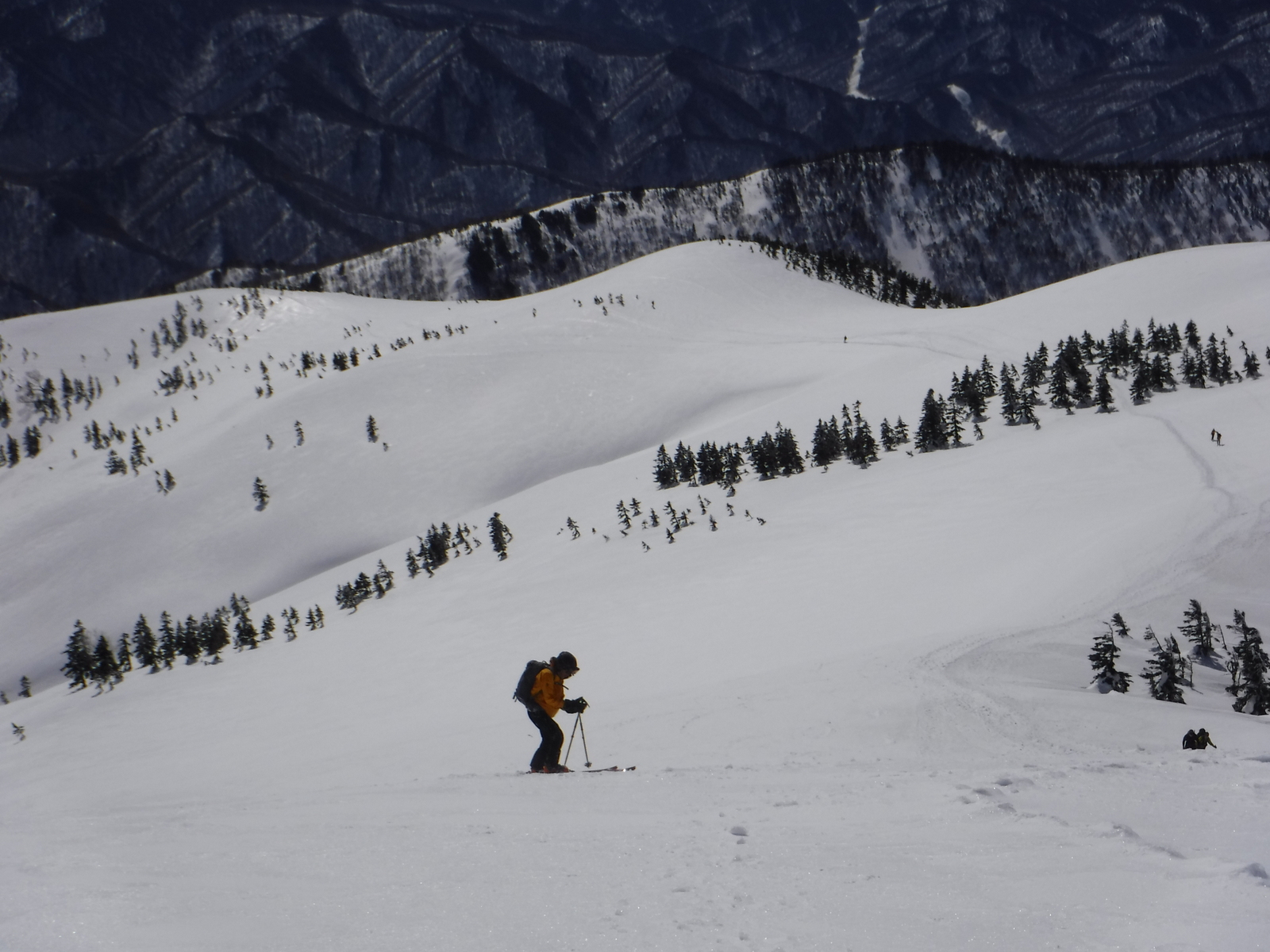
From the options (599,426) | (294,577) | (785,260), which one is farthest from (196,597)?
(785,260)

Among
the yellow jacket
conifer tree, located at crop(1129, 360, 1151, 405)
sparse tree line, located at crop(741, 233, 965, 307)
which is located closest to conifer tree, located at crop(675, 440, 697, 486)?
conifer tree, located at crop(1129, 360, 1151, 405)

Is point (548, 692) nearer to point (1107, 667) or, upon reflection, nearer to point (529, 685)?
point (529, 685)

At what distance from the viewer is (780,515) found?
93.6 feet

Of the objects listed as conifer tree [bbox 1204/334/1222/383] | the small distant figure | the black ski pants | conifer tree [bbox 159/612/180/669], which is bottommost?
the small distant figure

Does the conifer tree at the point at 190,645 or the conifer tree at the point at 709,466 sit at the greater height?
the conifer tree at the point at 709,466

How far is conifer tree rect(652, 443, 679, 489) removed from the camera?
3719 centimetres

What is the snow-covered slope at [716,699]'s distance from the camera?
19.7ft

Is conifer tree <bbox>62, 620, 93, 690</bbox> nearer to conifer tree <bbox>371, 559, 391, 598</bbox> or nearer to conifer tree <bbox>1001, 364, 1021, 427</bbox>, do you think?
conifer tree <bbox>371, 559, 391, 598</bbox>

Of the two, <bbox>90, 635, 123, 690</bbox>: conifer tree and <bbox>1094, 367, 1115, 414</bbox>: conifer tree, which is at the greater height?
<bbox>1094, 367, 1115, 414</bbox>: conifer tree

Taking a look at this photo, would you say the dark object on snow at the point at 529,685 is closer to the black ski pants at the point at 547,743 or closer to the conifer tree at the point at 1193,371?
the black ski pants at the point at 547,743

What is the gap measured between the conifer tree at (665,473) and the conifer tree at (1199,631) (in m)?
22.5

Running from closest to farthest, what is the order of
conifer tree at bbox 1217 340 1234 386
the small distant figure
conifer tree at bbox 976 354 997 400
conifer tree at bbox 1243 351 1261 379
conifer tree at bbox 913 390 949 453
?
the small distant figure
conifer tree at bbox 1243 351 1261 379
conifer tree at bbox 1217 340 1234 386
conifer tree at bbox 913 390 949 453
conifer tree at bbox 976 354 997 400

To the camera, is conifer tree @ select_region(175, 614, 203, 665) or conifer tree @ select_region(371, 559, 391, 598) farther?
conifer tree @ select_region(175, 614, 203, 665)

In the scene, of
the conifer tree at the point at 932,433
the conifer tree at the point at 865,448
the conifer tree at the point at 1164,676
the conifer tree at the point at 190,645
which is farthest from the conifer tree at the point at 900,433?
the conifer tree at the point at 190,645
